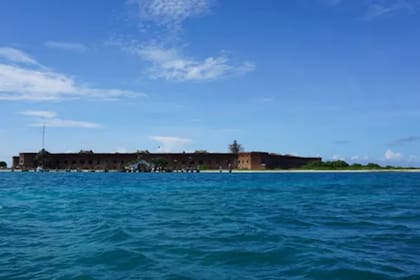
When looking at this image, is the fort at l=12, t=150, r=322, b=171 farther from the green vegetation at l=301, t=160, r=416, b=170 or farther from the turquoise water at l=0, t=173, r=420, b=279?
the turquoise water at l=0, t=173, r=420, b=279

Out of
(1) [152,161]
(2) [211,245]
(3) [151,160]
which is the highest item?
(3) [151,160]

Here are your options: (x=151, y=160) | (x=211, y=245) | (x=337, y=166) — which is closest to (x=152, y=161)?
(x=151, y=160)

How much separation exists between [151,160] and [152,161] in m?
0.86

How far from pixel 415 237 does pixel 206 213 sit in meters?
8.36

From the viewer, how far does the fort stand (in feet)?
397

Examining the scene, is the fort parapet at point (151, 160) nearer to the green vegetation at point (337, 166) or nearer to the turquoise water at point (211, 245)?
the green vegetation at point (337, 166)

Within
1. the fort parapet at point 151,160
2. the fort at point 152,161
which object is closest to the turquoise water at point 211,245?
the fort at point 152,161

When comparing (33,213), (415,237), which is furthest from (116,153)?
(415,237)

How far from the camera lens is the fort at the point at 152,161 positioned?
12094cm

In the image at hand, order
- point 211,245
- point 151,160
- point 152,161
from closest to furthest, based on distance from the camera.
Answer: point 211,245 < point 152,161 < point 151,160

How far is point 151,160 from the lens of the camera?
407 ft

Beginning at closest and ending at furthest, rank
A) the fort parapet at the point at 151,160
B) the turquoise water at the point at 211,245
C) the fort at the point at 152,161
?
the turquoise water at the point at 211,245, the fort at the point at 152,161, the fort parapet at the point at 151,160

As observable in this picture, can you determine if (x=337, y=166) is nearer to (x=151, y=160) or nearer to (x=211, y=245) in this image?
(x=151, y=160)

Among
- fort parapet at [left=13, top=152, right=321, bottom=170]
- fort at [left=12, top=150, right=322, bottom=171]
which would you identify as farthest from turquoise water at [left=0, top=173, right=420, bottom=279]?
fort parapet at [left=13, top=152, right=321, bottom=170]
